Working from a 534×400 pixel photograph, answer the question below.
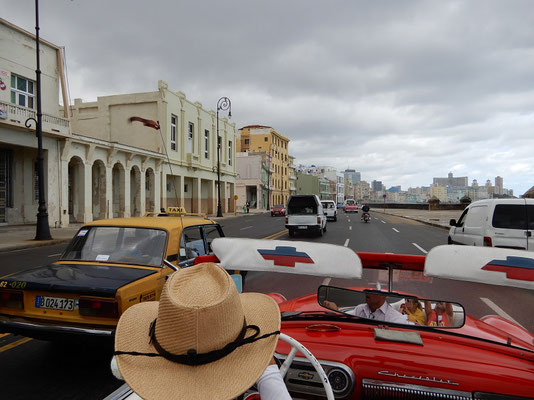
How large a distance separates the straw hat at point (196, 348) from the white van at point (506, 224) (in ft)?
26.5

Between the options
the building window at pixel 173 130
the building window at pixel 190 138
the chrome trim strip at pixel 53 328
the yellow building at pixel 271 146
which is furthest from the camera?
the yellow building at pixel 271 146

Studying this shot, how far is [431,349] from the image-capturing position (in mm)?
2021

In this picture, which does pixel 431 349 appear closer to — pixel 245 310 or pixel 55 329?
pixel 245 310

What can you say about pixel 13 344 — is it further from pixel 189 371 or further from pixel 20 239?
pixel 20 239

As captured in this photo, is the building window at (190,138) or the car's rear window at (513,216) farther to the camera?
the building window at (190,138)

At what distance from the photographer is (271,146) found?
79.9m

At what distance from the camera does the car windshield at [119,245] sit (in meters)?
4.44

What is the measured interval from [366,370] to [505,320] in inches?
38.6

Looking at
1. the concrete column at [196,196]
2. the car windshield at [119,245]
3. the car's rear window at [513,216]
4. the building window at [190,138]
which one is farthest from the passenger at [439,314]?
the concrete column at [196,196]

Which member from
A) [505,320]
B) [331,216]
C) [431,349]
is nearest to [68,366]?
[431,349]

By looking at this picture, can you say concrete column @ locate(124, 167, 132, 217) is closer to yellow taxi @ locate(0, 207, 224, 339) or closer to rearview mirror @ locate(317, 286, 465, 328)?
yellow taxi @ locate(0, 207, 224, 339)

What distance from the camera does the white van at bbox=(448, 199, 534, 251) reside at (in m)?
7.53

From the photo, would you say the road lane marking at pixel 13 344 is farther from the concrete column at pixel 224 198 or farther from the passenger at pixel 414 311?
the concrete column at pixel 224 198

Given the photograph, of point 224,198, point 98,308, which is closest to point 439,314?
point 98,308
